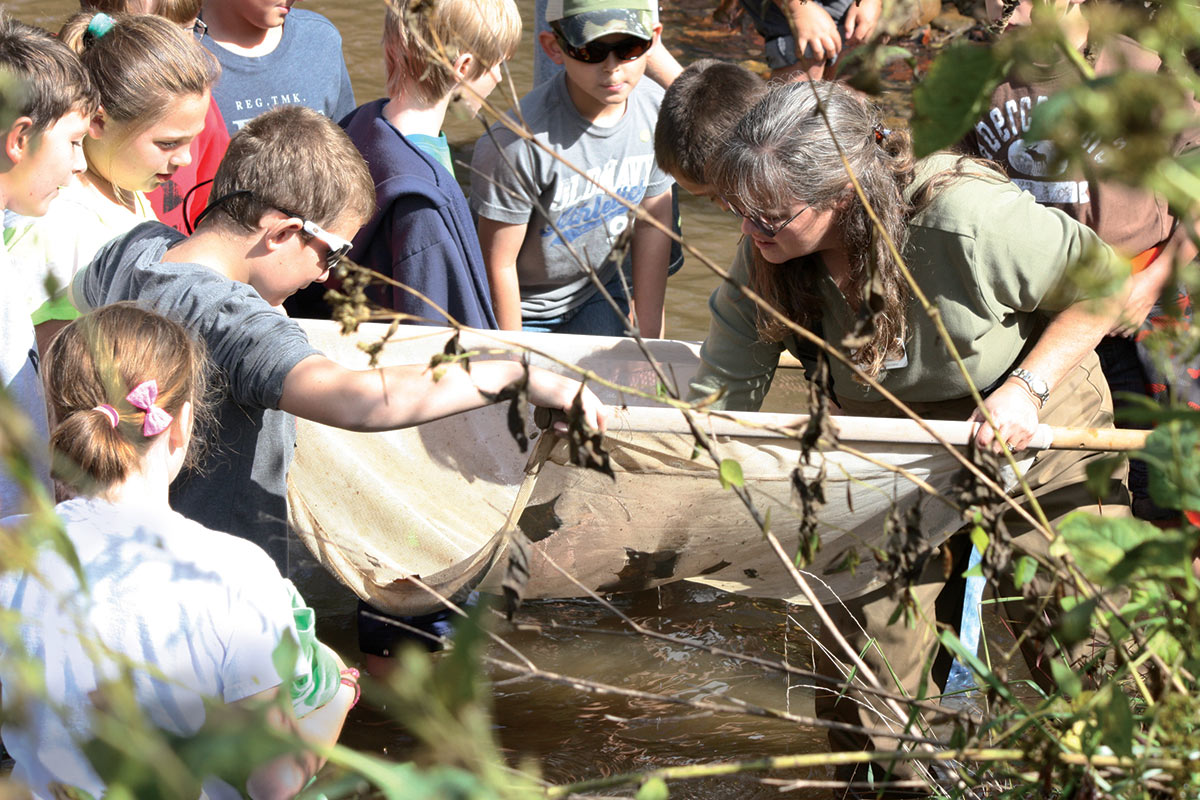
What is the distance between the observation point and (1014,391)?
7.03 feet

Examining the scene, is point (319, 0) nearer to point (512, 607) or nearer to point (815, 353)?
point (815, 353)

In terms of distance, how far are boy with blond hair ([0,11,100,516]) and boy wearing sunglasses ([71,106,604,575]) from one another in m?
0.17

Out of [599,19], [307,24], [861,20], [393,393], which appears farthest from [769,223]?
[861,20]

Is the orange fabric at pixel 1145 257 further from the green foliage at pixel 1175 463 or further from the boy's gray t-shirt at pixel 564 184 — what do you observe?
the green foliage at pixel 1175 463

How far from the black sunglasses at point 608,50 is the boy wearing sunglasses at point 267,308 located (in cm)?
108

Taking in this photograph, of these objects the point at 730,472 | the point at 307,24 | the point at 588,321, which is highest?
the point at 730,472

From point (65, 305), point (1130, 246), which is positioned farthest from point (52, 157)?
point (1130, 246)

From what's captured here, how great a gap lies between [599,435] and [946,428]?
0.90 m

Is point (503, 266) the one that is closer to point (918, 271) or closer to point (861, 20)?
point (918, 271)

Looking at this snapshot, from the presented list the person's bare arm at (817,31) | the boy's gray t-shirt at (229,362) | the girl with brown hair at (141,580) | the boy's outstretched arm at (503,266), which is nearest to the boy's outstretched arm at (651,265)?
the boy's outstretched arm at (503,266)

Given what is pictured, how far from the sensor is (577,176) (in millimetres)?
3219

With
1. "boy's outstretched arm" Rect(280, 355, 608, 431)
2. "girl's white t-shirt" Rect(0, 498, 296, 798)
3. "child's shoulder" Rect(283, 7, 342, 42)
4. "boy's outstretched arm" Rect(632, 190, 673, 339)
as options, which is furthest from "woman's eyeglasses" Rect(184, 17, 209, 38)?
"girl's white t-shirt" Rect(0, 498, 296, 798)

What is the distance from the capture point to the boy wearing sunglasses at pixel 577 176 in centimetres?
323

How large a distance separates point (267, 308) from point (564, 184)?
1344 millimetres
